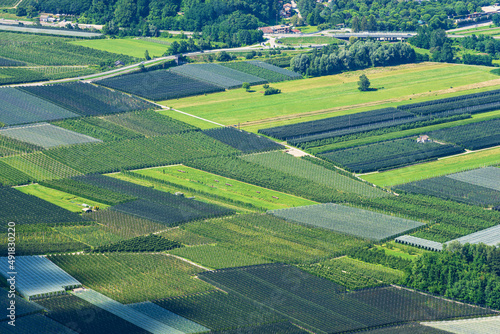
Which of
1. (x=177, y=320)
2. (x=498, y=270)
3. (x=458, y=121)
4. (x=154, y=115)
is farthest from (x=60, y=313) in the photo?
(x=458, y=121)

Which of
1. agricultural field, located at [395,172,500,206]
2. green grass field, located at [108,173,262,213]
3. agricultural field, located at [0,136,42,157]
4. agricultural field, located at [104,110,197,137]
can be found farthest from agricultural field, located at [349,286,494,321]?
agricultural field, located at [0,136,42,157]

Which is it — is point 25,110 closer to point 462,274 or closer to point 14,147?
point 14,147

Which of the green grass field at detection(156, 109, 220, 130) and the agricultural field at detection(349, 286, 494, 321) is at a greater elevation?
the green grass field at detection(156, 109, 220, 130)

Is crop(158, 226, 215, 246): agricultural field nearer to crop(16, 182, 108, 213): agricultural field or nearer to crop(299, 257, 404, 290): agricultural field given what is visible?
crop(16, 182, 108, 213): agricultural field

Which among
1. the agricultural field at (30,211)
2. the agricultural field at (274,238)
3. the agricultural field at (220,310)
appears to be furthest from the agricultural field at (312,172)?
the agricultural field at (220,310)

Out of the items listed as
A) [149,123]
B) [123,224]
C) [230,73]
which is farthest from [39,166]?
[230,73]

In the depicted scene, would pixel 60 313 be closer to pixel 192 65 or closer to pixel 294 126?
pixel 294 126
